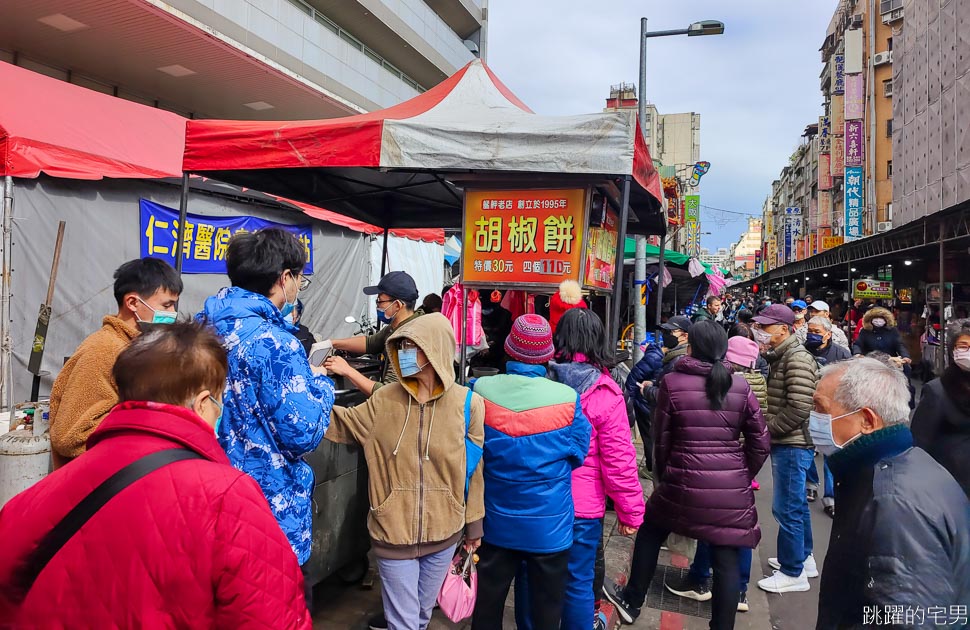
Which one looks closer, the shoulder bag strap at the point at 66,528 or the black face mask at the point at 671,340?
the shoulder bag strap at the point at 66,528

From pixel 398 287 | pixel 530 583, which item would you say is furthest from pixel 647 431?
pixel 530 583

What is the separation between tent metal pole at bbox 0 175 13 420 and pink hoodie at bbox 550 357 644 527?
6.01m

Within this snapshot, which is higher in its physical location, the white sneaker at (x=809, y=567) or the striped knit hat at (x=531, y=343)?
the striped knit hat at (x=531, y=343)

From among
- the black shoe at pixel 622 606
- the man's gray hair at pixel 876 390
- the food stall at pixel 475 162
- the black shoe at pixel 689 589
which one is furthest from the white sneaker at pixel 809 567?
the man's gray hair at pixel 876 390

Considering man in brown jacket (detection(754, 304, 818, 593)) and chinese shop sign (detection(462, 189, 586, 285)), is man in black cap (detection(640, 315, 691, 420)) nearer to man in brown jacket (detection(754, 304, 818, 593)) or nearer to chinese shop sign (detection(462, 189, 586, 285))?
man in brown jacket (detection(754, 304, 818, 593))

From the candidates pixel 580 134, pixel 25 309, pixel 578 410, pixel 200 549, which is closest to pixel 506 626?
pixel 578 410

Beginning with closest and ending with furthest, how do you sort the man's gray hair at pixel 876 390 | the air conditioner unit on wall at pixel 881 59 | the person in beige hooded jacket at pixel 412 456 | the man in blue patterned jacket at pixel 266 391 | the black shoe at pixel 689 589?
the man's gray hair at pixel 876 390 → the man in blue patterned jacket at pixel 266 391 → the person in beige hooded jacket at pixel 412 456 → the black shoe at pixel 689 589 → the air conditioner unit on wall at pixel 881 59

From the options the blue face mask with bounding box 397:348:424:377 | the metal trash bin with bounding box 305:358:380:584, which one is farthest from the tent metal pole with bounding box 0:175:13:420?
the blue face mask with bounding box 397:348:424:377

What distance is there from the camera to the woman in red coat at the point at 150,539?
3.39 feet

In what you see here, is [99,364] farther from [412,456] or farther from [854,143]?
[854,143]

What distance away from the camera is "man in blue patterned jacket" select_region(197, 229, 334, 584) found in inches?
77.3

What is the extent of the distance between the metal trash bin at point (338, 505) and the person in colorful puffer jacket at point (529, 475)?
90 centimetres

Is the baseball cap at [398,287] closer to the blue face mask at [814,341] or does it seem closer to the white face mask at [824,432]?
the white face mask at [824,432]

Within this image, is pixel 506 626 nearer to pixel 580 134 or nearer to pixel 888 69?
pixel 580 134
